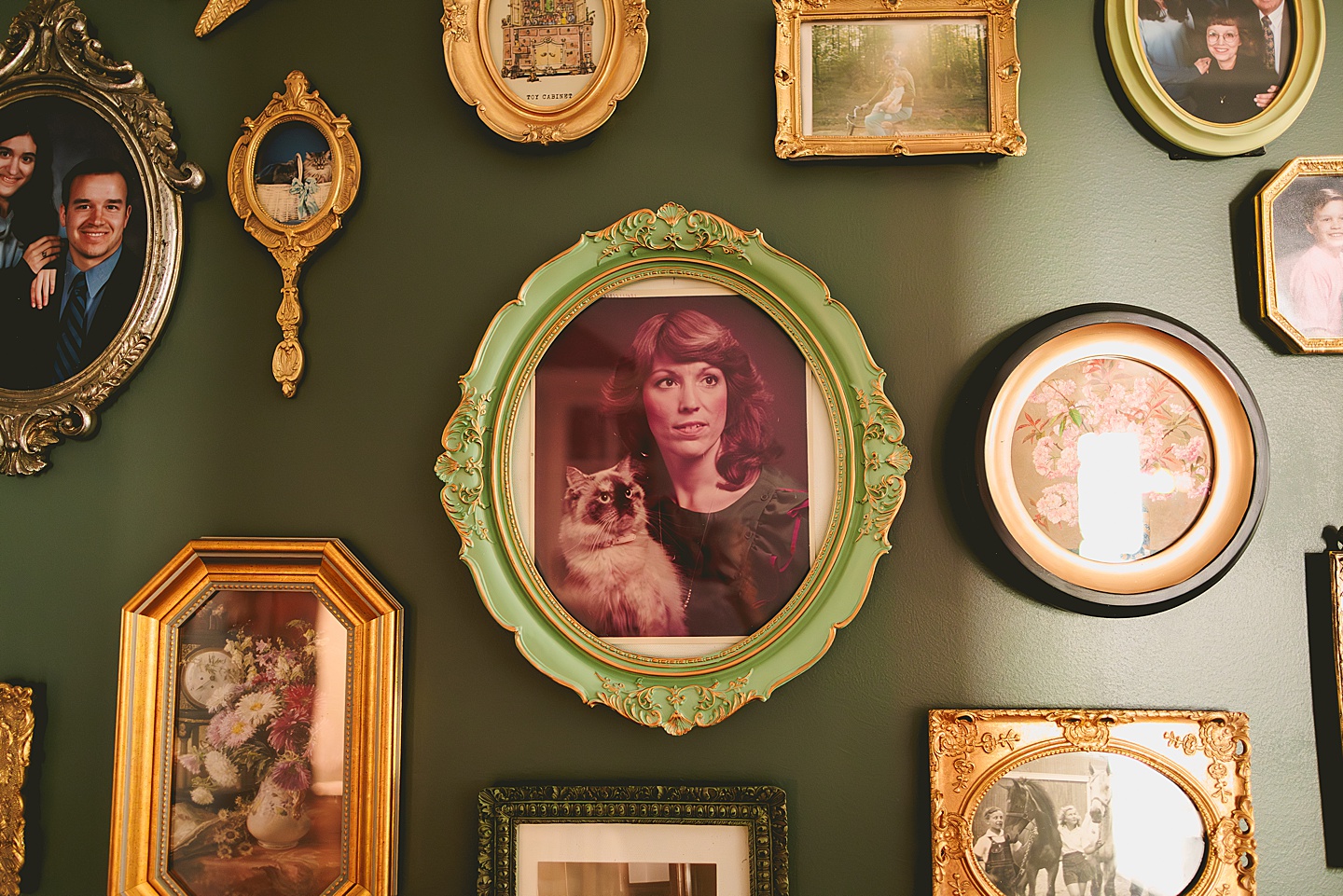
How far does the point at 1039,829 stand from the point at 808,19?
1.58m

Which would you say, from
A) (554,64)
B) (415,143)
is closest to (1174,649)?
(554,64)

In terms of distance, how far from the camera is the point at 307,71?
1.60m

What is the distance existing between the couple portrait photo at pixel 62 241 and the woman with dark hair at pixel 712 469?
1.07 m

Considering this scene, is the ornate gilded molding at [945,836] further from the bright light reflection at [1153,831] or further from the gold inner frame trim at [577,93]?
the gold inner frame trim at [577,93]

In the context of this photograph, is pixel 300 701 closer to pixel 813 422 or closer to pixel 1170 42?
pixel 813 422

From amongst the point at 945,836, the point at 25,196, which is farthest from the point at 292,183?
the point at 945,836

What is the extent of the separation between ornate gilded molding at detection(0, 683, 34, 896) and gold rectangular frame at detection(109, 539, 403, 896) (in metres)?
0.22

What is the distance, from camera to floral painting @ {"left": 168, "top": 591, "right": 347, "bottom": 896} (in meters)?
1.46

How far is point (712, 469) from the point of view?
1458 mm

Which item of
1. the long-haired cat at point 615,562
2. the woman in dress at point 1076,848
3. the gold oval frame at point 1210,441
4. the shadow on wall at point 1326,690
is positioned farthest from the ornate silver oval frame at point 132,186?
the shadow on wall at point 1326,690

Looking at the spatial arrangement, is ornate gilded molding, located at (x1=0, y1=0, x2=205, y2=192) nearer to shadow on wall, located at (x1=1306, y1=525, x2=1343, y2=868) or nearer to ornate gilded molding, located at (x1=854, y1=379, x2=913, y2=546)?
ornate gilded molding, located at (x1=854, y1=379, x2=913, y2=546)

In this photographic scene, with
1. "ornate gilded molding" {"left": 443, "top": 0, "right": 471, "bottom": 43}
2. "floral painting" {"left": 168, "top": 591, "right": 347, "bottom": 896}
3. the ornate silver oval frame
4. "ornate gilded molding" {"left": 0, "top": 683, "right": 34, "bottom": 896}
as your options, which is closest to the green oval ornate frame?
"floral painting" {"left": 168, "top": 591, "right": 347, "bottom": 896}

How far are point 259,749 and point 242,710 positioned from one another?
8 cm

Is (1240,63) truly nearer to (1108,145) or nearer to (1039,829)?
(1108,145)
